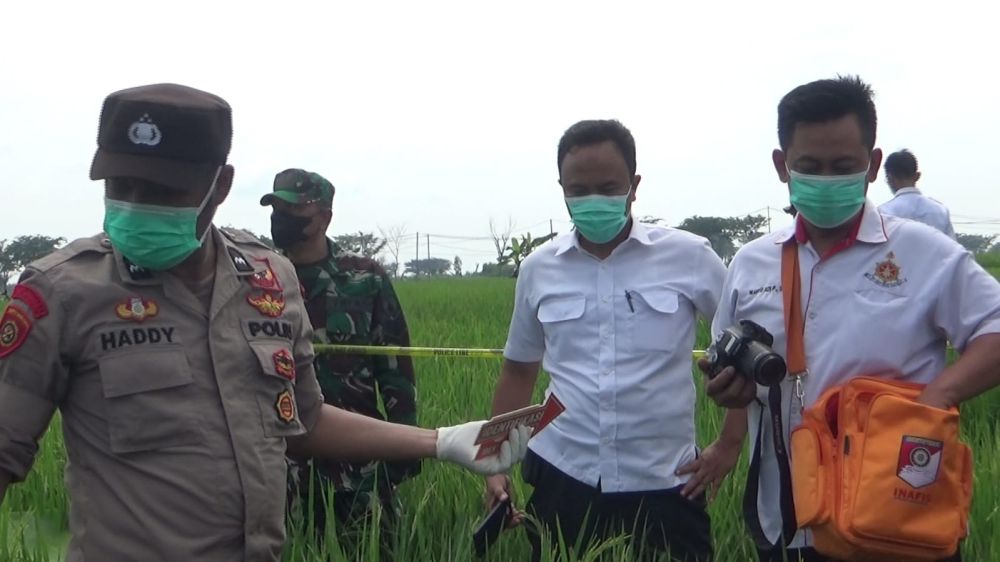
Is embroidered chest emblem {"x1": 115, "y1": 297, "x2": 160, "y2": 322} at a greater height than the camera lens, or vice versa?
embroidered chest emblem {"x1": 115, "y1": 297, "x2": 160, "y2": 322}

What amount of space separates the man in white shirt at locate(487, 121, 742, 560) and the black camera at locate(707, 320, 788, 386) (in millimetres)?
375

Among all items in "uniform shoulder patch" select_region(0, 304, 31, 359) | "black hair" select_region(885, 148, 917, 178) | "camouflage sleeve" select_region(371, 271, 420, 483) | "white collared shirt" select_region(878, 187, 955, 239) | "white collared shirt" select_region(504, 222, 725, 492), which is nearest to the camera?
"uniform shoulder patch" select_region(0, 304, 31, 359)

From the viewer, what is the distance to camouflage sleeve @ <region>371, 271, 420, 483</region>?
10.0ft

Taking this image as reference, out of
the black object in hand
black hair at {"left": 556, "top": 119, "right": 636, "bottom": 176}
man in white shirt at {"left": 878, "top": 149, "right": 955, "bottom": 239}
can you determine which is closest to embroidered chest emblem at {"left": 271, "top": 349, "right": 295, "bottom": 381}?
the black object in hand

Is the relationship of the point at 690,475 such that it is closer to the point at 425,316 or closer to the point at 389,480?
the point at 389,480

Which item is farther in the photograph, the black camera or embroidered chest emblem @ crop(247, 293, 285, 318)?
the black camera

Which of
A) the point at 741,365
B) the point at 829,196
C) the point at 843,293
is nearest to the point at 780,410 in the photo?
the point at 741,365

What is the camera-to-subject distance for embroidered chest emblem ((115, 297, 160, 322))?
1455mm

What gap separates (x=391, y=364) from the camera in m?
3.09

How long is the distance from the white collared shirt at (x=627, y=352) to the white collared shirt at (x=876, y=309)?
30 centimetres

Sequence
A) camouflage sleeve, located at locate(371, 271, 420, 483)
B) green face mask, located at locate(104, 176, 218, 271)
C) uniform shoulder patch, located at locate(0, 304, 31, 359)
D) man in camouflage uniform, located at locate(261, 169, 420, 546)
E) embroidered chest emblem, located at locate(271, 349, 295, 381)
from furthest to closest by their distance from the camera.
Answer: camouflage sleeve, located at locate(371, 271, 420, 483)
man in camouflage uniform, located at locate(261, 169, 420, 546)
embroidered chest emblem, located at locate(271, 349, 295, 381)
green face mask, located at locate(104, 176, 218, 271)
uniform shoulder patch, located at locate(0, 304, 31, 359)

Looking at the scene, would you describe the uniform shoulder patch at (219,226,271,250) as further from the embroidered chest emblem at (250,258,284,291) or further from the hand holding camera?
the hand holding camera

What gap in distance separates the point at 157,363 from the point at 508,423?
0.66m

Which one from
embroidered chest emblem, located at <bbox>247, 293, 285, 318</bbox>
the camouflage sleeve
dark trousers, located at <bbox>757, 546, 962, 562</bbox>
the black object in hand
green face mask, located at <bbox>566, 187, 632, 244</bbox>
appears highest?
green face mask, located at <bbox>566, 187, 632, 244</bbox>
